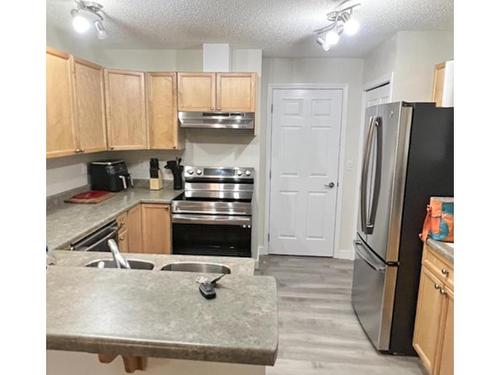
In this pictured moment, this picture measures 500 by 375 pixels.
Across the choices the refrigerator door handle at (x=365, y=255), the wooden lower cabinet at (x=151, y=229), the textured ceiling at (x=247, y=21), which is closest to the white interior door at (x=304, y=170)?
the textured ceiling at (x=247, y=21)

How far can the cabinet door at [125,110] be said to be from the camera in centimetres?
330

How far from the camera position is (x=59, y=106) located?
8.41 feet

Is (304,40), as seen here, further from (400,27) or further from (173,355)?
(173,355)

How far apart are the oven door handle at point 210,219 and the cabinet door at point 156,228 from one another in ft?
0.34

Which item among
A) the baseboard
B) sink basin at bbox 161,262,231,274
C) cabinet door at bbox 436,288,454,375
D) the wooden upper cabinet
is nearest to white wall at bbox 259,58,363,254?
the baseboard

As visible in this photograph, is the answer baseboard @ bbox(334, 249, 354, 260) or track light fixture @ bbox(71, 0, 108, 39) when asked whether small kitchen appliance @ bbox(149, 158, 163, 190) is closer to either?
track light fixture @ bbox(71, 0, 108, 39)

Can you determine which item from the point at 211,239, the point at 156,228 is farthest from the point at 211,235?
the point at 156,228

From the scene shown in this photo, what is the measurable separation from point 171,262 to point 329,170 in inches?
118

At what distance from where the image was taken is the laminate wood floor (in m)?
2.34

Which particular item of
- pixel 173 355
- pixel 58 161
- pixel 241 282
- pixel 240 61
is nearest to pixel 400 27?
pixel 240 61

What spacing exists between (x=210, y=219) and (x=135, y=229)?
0.70 metres

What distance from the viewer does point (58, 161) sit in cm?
308

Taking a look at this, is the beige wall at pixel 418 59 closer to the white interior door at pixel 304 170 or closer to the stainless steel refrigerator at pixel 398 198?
the stainless steel refrigerator at pixel 398 198

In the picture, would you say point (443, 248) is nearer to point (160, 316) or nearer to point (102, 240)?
point (160, 316)
